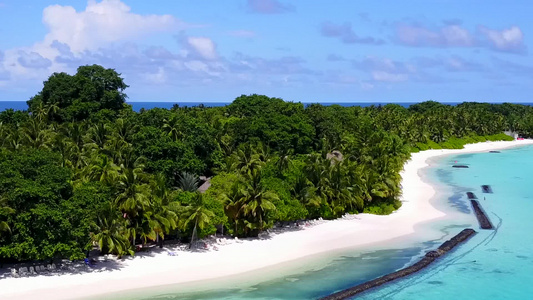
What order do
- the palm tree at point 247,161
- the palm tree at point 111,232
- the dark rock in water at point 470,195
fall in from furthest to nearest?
the dark rock in water at point 470,195 < the palm tree at point 247,161 < the palm tree at point 111,232

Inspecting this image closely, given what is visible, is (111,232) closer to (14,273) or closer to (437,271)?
(14,273)

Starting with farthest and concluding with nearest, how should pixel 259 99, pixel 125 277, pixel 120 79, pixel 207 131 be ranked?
pixel 259 99 < pixel 120 79 < pixel 207 131 < pixel 125 277

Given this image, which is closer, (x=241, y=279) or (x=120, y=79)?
(x=241, y=279)

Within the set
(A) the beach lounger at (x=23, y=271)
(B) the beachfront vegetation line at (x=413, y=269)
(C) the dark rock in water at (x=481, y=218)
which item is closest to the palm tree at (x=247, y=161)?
(B) the beachfront vegetation line at (x=413, y=269)

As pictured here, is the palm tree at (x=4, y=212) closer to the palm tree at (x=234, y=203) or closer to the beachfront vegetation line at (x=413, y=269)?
the palm tree at (x=234, y=203)

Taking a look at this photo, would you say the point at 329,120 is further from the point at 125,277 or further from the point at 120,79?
the point at 125,277

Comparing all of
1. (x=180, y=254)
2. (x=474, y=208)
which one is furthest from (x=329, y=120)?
(x=180, y=254)
